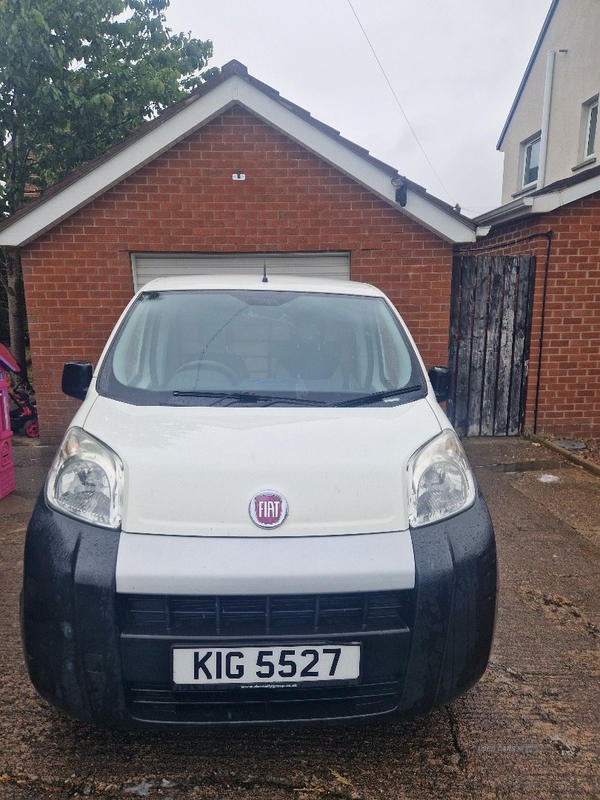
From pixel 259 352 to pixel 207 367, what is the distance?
26 cm

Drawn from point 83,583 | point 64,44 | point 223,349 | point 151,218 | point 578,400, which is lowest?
point 578,400

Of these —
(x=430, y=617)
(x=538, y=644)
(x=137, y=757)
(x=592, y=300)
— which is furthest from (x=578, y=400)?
(x=137, y=757)

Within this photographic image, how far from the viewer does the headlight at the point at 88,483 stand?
1853 millimetres

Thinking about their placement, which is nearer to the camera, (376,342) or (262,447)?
(262,447)

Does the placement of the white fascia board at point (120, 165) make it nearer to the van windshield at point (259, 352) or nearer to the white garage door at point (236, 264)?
the white garage door at point (236, 264)

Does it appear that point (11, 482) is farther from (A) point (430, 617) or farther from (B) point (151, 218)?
(A) point (430, 617)

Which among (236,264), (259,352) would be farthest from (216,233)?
(259,352)

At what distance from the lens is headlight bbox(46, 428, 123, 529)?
185cm

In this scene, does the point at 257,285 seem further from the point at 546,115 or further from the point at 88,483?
the point at 546,115

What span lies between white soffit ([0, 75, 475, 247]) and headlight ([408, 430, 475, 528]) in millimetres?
4916

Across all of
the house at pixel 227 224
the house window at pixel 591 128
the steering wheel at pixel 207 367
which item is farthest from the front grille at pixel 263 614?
the house window at pixel 591 128

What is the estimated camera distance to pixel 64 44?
8203 mm

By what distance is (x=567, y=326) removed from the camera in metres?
6.73

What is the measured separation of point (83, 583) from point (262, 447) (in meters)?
0.70
